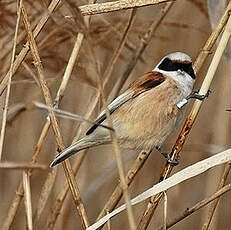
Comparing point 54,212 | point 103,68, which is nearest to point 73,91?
point 103,68

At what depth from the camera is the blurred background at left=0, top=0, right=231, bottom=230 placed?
137cm

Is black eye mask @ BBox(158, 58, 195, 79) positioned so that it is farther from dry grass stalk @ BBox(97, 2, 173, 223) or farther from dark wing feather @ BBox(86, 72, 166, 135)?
dry grass stalk @ BBox(97, 2, 173, 223)

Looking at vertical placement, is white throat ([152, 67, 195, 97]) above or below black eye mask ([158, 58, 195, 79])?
below

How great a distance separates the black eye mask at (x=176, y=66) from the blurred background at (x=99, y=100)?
183 millimetres

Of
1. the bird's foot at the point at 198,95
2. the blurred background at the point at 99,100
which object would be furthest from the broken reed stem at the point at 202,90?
the blurred background at the point at 99,100

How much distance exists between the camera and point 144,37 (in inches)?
52.3

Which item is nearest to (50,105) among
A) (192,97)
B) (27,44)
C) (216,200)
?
(27,44)

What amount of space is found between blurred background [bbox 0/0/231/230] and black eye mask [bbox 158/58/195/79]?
0.18 m

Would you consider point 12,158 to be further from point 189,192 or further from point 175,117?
point 175,117

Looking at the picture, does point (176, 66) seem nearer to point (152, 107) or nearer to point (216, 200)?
point (152, 107)

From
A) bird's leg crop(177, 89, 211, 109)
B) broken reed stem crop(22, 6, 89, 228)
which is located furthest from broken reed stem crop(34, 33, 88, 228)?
bird's leg crop(177, 89, 211, 109)

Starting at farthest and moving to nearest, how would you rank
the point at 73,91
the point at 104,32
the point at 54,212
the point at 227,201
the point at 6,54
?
the point at 227,201 → the point at 73,91 → the point at 104,32 → the point at 6,54 → the point at 54,212

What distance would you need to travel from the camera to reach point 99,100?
4.42 ft

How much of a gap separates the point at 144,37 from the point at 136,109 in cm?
31
